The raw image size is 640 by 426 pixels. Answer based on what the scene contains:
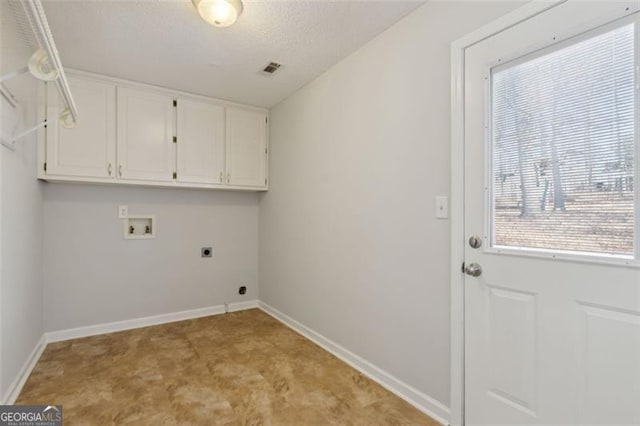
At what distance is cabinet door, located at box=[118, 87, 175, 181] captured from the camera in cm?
295

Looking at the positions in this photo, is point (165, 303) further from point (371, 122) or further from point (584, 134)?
point (584, 134)

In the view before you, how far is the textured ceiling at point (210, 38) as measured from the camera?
1.94 m

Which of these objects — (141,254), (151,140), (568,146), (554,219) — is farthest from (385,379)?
(151,140)

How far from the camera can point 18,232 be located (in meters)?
2.07

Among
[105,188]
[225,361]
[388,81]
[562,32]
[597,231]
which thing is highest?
[388,81]

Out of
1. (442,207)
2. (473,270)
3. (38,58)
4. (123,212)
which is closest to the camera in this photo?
(38,58)

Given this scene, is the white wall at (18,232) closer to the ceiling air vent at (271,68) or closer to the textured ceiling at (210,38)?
the textured ceiling at (210,38)

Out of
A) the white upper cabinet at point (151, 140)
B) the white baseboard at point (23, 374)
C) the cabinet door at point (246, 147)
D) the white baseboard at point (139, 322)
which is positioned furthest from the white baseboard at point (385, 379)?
the white baseboard at point (23, 374)

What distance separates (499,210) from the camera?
60.9 inches

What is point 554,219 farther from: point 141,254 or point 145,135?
point 141,254

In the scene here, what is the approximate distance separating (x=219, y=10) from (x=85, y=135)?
1.85m

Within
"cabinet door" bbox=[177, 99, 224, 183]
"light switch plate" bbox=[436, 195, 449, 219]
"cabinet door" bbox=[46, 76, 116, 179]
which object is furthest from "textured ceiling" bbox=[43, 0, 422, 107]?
"light switch plate" bbox=[436, 195, 449, 219]

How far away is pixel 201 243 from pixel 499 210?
121 inches

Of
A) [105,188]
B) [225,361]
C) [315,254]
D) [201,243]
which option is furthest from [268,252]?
[105,188]
